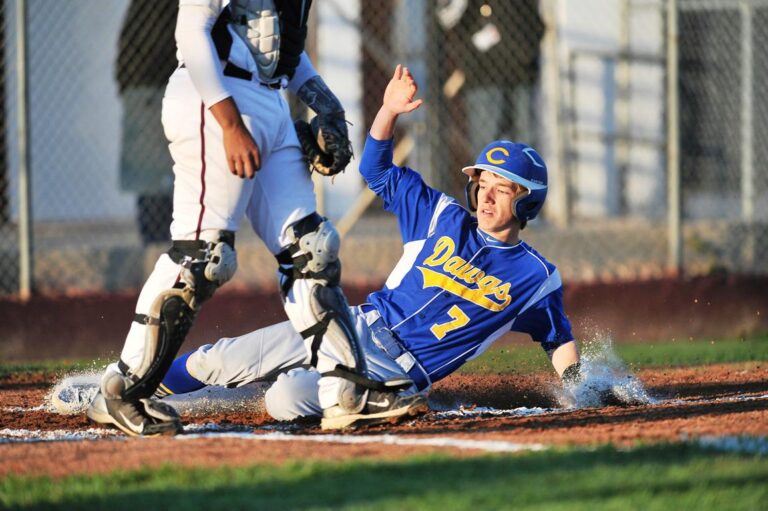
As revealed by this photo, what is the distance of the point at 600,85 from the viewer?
38.5 feet

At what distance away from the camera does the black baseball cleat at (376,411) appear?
460cm

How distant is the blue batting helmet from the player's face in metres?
0.04

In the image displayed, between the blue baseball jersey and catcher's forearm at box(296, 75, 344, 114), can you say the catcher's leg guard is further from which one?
the blue baseball jersey

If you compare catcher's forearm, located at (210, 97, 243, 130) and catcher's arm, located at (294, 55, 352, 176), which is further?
catcher's arm, located at (294, 55, 352, 176)

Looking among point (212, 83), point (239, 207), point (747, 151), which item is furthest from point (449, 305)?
point (747, 151)

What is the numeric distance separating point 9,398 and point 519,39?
240 inches

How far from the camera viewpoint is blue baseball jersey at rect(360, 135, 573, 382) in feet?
17.3

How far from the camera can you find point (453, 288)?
527cm

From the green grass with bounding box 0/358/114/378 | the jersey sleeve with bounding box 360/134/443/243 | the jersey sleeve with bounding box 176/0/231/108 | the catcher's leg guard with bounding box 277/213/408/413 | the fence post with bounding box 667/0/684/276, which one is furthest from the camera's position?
the fence post with bounding box 667/0/684/276

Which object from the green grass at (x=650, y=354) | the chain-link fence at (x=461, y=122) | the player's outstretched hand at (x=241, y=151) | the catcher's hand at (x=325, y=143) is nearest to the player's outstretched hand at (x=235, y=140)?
the player's outstretched hand at (x=241, y=151)

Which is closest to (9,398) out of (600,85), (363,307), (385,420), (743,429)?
(363,307)

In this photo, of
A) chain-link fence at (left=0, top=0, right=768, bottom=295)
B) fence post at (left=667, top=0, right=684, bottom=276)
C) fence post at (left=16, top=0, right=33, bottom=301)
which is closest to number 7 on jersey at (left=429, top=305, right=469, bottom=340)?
chain-link fence at (left=0, top=0, right=768, bottom=295)

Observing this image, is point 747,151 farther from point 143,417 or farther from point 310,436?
point 143,417

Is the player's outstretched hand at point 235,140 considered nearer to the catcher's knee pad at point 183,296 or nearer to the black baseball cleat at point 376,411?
the catcher's knee pad at point 183,296
